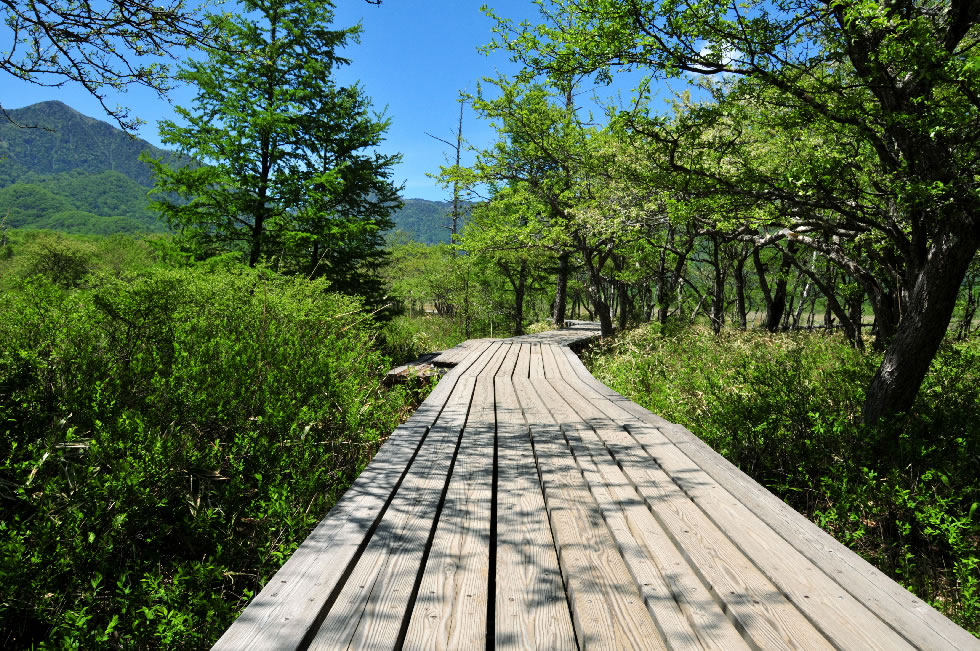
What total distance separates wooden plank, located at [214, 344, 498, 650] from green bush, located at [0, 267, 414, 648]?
0.72 m

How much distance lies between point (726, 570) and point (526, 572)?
0.87 m

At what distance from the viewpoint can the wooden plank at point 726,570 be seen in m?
1.62

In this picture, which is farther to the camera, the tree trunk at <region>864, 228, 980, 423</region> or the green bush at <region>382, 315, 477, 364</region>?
the green bush at <region>382, 315, 477, 364</region>

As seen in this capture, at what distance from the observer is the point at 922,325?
4.92 metres

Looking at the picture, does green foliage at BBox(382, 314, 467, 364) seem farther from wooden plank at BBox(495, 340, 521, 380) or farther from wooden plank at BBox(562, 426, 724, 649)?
wooden plank at BBox(562, 426, 724, 649)

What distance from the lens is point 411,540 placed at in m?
2.20

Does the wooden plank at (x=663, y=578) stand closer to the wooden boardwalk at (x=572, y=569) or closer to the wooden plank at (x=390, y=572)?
the wooden boardwalk at (x=572, y=569)

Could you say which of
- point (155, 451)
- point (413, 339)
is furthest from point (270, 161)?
point (155, 451)

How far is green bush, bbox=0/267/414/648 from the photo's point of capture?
2.46m

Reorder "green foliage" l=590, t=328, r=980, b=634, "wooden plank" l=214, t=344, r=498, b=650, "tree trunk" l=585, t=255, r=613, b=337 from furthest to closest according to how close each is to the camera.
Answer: "tree trunk" l=585, t=255, r=613, b=337, "green foliage" l=590, t=328, r=980, b=634, "wooden plank" l=214, t=344, r=498, b=650

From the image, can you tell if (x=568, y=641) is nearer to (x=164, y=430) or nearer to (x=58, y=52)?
(x=164, y=430)

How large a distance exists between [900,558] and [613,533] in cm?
301

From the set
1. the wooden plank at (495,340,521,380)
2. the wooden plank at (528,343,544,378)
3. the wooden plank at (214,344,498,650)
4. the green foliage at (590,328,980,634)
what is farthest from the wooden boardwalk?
the wooden plank at (528,343,544,378)

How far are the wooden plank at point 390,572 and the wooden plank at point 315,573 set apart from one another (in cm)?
5
